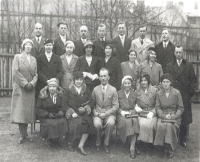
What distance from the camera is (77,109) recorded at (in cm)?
498

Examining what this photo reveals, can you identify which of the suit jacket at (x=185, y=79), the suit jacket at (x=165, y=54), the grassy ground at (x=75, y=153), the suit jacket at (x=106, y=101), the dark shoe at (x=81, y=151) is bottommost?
the grassy ground at (x=75, y=153)

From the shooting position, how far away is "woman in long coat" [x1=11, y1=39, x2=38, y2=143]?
16.8 ft

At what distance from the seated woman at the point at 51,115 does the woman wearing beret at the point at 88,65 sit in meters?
0.62

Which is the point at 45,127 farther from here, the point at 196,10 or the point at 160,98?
the point at 196,10

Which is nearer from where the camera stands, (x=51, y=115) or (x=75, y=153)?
(x=75, y=153)

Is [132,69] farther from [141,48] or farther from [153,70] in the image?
[141,48]

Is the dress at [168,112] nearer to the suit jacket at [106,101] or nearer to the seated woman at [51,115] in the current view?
the suit jacket at [106,101]

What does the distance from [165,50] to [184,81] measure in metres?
0.92

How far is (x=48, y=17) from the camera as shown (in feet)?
33.8

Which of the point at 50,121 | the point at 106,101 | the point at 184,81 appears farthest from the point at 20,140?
the point at 184,81

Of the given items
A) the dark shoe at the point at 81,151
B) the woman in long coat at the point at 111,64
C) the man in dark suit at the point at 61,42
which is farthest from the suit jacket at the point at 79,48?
the dark shoe at the point at 81,151

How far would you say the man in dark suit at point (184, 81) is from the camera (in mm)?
5301

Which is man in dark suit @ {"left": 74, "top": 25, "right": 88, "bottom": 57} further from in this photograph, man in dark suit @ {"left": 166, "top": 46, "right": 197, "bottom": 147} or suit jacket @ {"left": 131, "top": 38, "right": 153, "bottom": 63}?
man in dark suit @ {"left": 166, "top": 46, "right": 197, "bottom": 147}

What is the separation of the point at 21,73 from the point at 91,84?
135 centimetres
